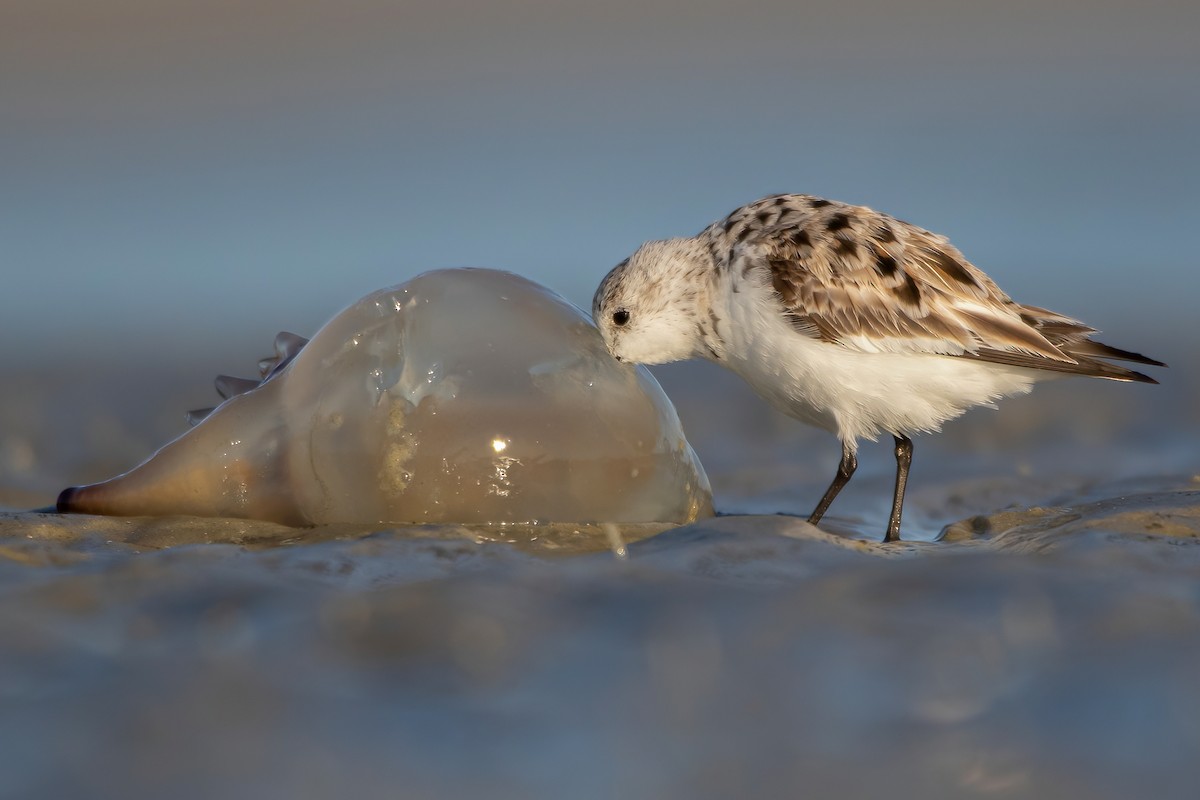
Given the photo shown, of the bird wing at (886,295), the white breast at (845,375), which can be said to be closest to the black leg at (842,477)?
the white breast at (845,375)

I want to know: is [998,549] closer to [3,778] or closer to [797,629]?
[797,629]

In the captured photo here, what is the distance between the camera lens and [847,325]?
5.57m

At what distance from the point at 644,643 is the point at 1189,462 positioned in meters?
4.99

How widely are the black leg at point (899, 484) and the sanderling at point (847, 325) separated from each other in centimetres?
1

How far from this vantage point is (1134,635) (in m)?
3.45

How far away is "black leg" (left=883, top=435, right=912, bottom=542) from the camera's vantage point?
5.57m

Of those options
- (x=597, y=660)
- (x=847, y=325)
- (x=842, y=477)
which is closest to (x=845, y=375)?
(x=847, y=325)

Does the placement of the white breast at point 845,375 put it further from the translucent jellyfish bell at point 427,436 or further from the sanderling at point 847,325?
the translucent jellyfish bell at point 427,436

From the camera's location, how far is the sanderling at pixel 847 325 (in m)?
5.57

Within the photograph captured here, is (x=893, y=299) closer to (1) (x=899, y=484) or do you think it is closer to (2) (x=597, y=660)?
(1) (x=899, y=484)

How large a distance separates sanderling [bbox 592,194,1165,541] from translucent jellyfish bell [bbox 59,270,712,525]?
573mm

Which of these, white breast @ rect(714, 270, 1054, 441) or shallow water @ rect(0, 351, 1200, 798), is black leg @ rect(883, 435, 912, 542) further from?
shallow water @ rect(0, 351, 1200, 798)

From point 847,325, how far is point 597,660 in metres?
2.63

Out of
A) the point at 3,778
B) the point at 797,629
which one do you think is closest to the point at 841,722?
the point at 797,629
